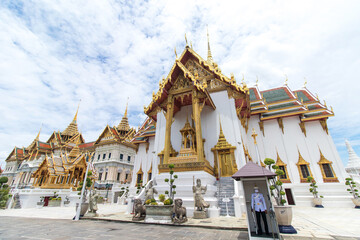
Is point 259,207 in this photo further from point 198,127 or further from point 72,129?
point 72,129

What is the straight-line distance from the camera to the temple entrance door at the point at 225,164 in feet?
30.8

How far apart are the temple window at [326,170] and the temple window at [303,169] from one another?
75 cm

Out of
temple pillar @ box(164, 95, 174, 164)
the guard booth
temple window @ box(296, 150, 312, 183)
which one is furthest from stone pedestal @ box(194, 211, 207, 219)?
temple window @ box(296, 150, 312, 183)

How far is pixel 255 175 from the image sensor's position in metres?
3.65

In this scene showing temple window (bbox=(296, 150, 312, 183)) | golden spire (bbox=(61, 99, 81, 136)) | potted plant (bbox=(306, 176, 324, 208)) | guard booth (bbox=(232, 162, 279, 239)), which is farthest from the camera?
golden spire (bbox=(61, 99, 81, 136))

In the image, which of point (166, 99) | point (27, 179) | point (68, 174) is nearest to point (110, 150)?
point (68, 174)

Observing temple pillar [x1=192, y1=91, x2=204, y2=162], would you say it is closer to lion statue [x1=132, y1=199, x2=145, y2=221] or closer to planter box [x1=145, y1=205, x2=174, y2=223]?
planter box [x1=145, y1=205, x2=174, y2=223]

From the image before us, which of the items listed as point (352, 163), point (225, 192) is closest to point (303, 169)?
point (225, 192)

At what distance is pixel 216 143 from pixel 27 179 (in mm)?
40471

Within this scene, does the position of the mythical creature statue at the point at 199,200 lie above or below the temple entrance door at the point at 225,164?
below

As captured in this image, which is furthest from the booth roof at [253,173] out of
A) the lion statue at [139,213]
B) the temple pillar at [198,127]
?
the temple pillar at [198,127]

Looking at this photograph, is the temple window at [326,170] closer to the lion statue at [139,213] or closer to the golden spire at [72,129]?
the lion statue at [139,213]

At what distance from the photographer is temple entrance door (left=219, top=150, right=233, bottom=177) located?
9398mm

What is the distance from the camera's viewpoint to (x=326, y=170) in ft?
36.1
